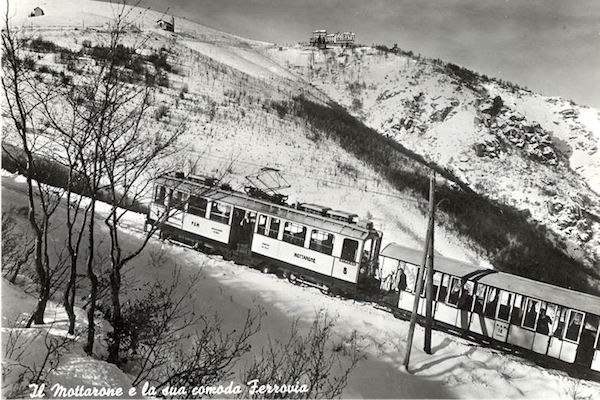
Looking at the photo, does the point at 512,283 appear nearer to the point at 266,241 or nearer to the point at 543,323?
the point at 543,323

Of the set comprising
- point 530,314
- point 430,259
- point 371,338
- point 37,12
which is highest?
point 37,12

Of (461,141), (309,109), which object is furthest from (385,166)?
(461,141)

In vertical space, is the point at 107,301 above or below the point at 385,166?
below

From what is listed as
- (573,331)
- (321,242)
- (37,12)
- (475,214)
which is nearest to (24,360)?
(321,242)

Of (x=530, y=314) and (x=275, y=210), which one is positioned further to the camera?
(x=275, y=210)

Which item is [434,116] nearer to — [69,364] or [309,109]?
[309,109]

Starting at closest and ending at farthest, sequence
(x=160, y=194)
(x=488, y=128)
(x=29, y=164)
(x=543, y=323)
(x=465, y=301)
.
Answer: (x=29, y=164) → (x=543, y=323) → (x=465, y=301) → (x=160, y=194) → (x=488, y=128)

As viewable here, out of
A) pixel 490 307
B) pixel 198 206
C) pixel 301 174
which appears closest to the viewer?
pixel 490 307

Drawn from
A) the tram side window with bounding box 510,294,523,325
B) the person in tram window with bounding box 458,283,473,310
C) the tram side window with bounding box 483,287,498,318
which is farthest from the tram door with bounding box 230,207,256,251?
the tram side window with bounding box 510,294,523,325

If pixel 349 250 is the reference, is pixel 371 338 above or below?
below
